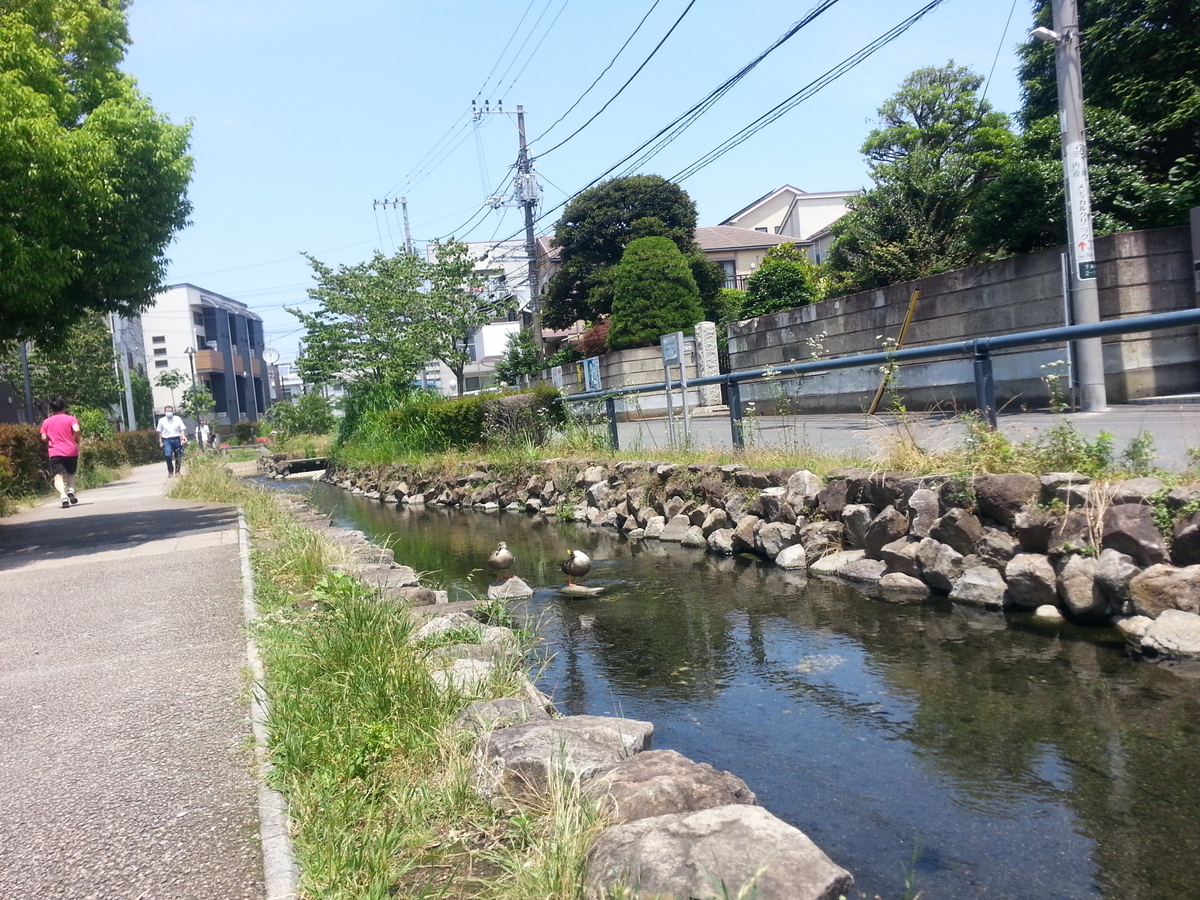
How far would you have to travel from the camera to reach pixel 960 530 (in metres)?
6.45

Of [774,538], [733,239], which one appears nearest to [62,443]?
[774,538]

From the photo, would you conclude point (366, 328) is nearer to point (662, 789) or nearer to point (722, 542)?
point (722, 542)

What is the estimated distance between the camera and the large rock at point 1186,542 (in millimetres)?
5070

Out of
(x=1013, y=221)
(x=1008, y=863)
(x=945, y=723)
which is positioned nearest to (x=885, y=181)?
(x=1013, y=221)

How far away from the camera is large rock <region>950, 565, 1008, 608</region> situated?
611cm

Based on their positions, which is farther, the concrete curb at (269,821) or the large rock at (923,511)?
the large rock at (923,511)

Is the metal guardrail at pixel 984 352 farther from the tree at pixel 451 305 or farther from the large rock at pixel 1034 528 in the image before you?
the tree at pixel 451 305

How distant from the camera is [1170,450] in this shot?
582 centimetres

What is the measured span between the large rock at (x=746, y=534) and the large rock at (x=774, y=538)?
22 cm

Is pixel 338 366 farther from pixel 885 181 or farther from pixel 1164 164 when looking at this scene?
pixel 1164 164

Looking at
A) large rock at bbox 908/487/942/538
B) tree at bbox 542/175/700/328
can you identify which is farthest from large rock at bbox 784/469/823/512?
tree at bbox 542/175/700/328

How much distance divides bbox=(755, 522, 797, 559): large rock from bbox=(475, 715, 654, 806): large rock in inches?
188

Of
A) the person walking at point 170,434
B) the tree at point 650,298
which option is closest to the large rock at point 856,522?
the person walking at point 170,434

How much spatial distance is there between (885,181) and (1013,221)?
18.2 ft
